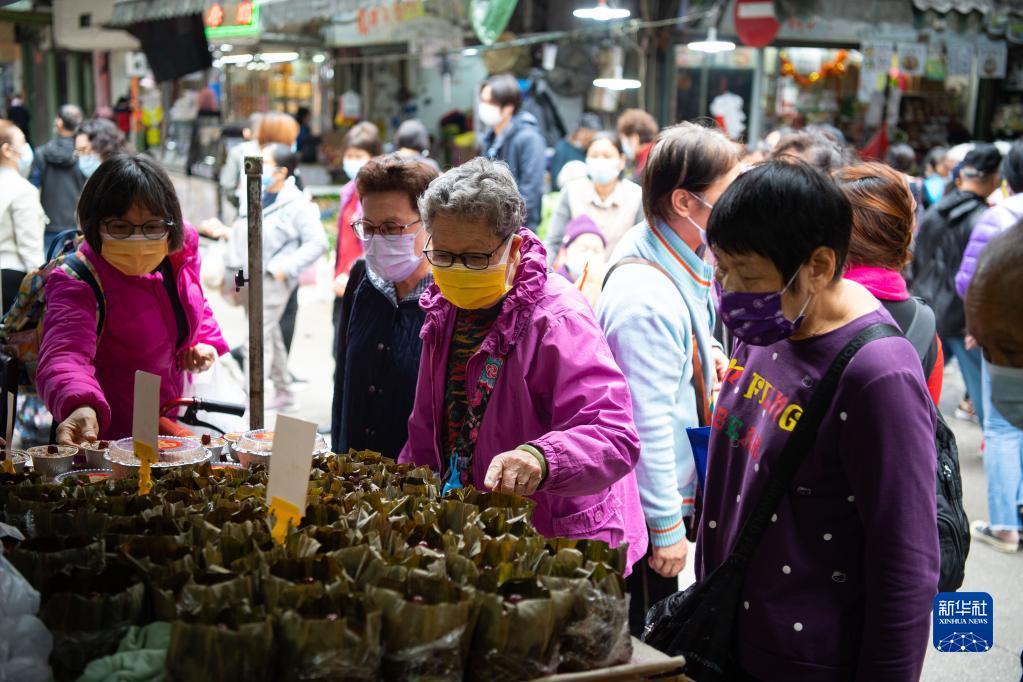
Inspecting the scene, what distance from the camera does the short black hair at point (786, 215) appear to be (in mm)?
2150

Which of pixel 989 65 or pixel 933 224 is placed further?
pixel 989 65

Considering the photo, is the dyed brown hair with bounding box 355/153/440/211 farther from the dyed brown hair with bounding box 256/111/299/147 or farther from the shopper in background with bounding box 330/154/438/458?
the dyed brown hair with bounding box 256/111/299/147

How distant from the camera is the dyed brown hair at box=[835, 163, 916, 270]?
295 centimetres

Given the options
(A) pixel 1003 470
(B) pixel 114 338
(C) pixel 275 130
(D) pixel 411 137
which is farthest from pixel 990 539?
(C) pixel 275 130

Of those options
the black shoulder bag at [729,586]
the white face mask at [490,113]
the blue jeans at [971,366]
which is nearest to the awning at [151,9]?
the white face mask at [490,113]

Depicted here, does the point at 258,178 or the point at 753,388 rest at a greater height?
the point at 258,178

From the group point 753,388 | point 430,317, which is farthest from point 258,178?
point 753,388

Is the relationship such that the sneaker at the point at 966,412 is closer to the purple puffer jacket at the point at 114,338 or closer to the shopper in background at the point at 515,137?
the shopper in background at the point at 515,137

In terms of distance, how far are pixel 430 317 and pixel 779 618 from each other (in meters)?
1.22

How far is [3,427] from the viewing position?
11.5 feet

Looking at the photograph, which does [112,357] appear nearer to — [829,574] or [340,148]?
[829,574]

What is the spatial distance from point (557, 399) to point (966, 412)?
663cm

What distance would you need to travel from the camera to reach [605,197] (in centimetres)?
748

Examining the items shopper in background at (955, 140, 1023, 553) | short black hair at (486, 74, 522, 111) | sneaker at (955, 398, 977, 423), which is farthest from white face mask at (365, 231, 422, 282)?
sneaker at (955, 398, 977, 423)
